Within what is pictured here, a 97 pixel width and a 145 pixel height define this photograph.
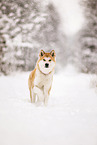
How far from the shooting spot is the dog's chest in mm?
965

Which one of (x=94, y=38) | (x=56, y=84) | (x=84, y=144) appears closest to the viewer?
(x=84, y=144)

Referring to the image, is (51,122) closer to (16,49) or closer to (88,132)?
(88,132)

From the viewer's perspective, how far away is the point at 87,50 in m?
2.71

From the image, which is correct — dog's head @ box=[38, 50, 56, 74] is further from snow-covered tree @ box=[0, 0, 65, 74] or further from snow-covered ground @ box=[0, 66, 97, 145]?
snow-covered ground @ box=[0, 66, 97, 145]

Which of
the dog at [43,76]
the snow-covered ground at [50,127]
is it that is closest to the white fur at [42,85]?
the dog at [43,76]

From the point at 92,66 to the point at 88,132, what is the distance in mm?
2100

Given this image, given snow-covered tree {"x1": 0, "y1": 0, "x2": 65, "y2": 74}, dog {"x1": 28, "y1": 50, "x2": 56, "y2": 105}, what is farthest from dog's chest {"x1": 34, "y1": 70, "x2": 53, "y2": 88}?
snow-covered tree {"x1": 0, "y1": 0, "x2": 65, "y2": 74}

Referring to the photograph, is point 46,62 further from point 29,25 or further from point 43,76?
point 29,25

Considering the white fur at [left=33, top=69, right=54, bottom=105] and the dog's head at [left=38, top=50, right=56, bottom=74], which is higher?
the dog's head at [left=38, top=50, right=56, bottom=74]

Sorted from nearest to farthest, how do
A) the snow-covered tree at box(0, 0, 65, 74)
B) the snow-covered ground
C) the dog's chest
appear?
the snow-covered ground < the snow-covered tree at box(0, 0, 65, 74) < the dog's chest

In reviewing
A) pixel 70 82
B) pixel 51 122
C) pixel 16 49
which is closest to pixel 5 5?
pixel 16 49

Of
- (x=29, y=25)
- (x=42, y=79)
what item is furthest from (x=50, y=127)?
(x=29, y=25)

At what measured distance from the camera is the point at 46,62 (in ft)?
2.89

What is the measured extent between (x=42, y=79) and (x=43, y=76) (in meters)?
0.03
